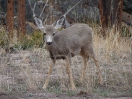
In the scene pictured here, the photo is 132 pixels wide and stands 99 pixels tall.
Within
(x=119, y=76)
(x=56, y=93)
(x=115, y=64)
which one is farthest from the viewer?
(x=115, y=64)

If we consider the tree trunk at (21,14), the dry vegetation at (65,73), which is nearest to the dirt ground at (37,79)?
the dry vegetation at (65,73)

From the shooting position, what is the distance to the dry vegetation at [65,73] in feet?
28.6

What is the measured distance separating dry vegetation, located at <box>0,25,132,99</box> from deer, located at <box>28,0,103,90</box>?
31cm

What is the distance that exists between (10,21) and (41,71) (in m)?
6.26

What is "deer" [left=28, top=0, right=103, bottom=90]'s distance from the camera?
9086 mm

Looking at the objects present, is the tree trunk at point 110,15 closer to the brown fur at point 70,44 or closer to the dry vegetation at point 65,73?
the dry vegetation at point 65,73

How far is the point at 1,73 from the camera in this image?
10.6 metres

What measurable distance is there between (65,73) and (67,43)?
121 centimetres

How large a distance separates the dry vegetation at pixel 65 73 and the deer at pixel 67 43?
0.31 meters

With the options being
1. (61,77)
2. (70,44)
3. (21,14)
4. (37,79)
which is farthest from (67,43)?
(21,14)

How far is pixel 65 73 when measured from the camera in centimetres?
1051

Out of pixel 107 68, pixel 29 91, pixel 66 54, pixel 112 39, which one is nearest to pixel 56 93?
pixel 29 91

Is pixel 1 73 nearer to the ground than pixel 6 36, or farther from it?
nearer to the ground

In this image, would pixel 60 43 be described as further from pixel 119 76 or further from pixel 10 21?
pixel 10 21
